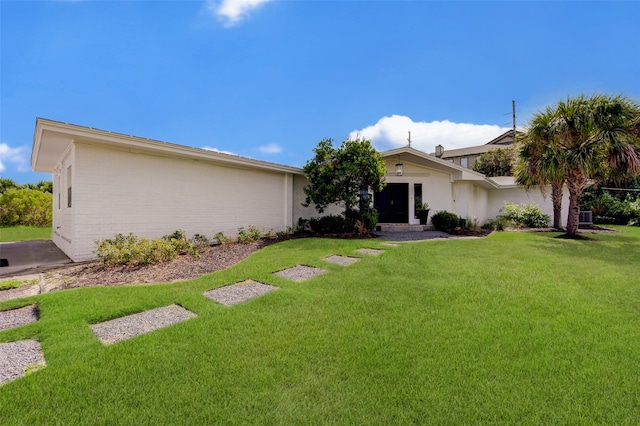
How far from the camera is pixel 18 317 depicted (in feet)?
10.7

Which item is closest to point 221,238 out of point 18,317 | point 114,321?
point 18,317

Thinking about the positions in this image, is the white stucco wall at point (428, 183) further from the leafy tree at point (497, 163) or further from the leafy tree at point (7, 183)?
the leafy tree at point (7, 183)

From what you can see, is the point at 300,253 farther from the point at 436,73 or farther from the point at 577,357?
the point at 436,73

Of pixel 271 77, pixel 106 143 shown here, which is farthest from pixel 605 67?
pixel 106 143

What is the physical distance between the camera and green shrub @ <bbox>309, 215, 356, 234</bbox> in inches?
411

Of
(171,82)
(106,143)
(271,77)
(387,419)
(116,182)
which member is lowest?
(387,419)

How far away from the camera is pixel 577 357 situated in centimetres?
245

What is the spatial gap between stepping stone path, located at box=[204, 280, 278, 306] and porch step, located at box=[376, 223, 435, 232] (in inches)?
340

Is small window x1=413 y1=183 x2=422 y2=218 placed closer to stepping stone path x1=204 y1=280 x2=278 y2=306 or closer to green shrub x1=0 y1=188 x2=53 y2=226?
stepping stone path x1=204 y1=280 x2=278 y2=306

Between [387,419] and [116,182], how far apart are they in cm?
746

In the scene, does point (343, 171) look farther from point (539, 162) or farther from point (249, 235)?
point (539, 162)

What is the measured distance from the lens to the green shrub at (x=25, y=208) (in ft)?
48.1

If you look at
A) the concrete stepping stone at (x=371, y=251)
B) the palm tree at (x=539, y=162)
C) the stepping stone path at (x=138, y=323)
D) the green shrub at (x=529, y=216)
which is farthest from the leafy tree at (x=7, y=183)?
the green shrub at (x=529, y=216)

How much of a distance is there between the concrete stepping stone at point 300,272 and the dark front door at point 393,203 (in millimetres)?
8468
